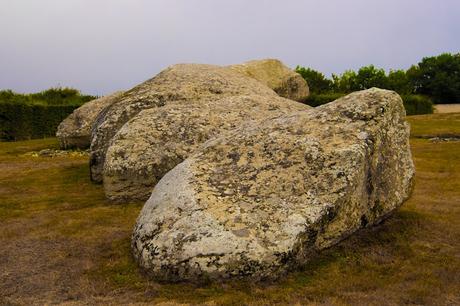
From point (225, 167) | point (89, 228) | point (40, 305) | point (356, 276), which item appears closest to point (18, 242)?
point (89, 228)

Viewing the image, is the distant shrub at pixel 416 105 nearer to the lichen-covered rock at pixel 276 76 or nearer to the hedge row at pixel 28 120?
the lichen-covered rock at pixel 276 76

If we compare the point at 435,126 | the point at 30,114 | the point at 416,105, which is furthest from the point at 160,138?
the point at 416,105

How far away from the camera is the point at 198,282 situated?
7.36 metres

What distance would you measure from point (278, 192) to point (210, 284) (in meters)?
1.99

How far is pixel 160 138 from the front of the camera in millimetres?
13359

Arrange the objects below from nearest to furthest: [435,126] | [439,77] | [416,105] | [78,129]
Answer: [78,129] → [435,126] → [416,105] → [439,77]

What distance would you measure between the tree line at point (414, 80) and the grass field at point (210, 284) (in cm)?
6303

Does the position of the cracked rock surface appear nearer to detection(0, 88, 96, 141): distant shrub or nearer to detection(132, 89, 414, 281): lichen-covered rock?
detection(132, 89, 414, 281): lichen-covered rock

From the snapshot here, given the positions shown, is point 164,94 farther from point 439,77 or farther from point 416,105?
point 439,77

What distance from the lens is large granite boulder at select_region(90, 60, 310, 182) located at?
1565 cm

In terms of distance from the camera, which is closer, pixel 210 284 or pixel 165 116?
pixel 210 284

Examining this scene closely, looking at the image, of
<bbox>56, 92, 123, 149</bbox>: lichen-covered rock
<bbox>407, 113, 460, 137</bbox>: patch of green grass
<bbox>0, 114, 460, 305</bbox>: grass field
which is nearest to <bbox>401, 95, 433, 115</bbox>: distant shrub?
<bbox>407, 113, 460, 137</bbox>: patch of green grass

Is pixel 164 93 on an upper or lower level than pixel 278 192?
upper

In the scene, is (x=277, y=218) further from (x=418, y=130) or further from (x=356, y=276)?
(x=418, y=130)
